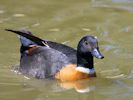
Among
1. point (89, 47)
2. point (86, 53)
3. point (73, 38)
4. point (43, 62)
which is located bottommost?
point (73, 38)

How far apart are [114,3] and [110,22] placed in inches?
50.7

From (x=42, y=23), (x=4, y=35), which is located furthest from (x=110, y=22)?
(x=4, y=35)

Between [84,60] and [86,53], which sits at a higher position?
[86,53]

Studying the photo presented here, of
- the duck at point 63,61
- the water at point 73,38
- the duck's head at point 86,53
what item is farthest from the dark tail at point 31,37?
the duck's head at point 86,53

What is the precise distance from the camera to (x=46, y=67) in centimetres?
1109

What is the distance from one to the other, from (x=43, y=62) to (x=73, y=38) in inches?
73.4

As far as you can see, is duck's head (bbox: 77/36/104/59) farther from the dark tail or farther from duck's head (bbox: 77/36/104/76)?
the dark tail

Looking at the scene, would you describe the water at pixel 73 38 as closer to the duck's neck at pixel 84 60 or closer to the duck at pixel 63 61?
the duck at pixel 63 61

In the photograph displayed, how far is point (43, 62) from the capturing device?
442 inches

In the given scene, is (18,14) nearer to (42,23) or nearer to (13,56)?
(42,23)

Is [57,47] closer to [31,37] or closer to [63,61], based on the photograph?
[63,61]

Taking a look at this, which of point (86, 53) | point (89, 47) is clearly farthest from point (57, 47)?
point (89, 47)

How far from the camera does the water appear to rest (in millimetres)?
10391

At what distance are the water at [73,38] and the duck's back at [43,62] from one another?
0.48 feet
